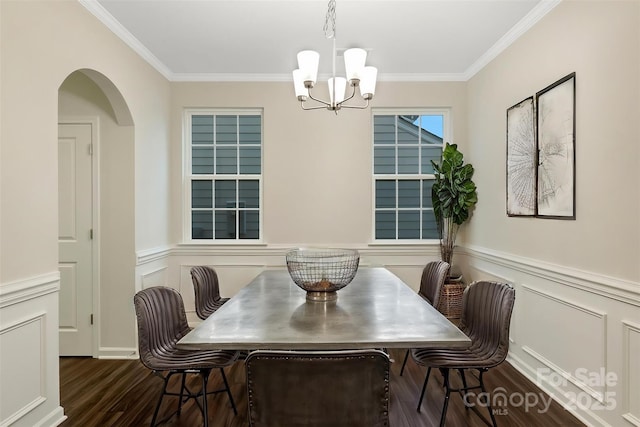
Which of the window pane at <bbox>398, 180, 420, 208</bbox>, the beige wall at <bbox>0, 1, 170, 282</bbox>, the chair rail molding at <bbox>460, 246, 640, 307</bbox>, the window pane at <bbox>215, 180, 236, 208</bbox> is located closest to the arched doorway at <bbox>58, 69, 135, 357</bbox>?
the beige wall at <bbox>0, 1, 170, 282</bbox>

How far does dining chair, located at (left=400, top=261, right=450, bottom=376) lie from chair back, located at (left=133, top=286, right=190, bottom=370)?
170 cm

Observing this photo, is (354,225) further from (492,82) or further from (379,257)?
(492,82)

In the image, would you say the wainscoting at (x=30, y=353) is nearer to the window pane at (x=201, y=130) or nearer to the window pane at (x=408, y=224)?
→ the window pane at (x=201, y=130)

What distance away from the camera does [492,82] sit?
373 centimetres

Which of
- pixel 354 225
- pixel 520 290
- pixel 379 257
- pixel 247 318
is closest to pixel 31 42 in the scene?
pixel 247 318

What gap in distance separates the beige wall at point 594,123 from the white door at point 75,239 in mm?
3840

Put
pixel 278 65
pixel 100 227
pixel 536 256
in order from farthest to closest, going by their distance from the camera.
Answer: pixel 278 65 < pixel 100 227 < pixel 536 256

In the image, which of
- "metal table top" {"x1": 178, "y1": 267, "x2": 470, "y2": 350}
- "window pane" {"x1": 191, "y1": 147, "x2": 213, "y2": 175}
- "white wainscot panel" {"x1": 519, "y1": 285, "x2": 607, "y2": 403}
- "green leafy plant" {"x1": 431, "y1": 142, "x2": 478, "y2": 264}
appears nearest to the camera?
"metal table top" {"x1": 178, "y1": 267, "x2": 470, "y2": 350}

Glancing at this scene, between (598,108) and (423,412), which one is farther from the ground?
(598,108)

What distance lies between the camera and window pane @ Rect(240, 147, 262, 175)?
446 cm

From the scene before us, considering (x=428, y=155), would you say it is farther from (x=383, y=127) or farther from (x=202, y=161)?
(x=202, y=161)

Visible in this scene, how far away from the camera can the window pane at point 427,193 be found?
178 inches

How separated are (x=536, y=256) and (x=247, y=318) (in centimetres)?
234

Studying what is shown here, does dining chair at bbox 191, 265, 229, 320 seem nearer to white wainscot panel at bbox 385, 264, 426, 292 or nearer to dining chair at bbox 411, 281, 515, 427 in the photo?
dining chair at bbox 411, 281, 515, 427
